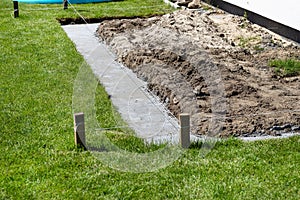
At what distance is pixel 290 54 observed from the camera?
12.2 meters

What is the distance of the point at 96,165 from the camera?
24.4 feet

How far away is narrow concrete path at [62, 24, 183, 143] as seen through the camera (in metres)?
8.66

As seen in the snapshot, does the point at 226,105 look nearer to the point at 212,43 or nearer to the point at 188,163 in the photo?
the point at 188,163

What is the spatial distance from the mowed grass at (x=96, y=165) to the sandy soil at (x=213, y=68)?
0.83 m

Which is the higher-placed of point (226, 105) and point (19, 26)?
point (226, 105)

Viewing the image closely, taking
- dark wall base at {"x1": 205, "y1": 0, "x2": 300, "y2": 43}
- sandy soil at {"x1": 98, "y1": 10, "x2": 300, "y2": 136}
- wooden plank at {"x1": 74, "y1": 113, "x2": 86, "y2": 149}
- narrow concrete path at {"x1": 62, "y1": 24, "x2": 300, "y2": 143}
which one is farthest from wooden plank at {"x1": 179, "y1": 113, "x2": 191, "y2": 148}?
dark wall base at {"x1": 205, "y1": 0, "x2": 300, "y2": 43}

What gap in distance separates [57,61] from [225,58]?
3259 millimetres

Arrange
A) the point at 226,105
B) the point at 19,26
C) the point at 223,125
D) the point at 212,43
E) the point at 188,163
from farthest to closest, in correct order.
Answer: the point at 19,26 < the point at 212,43 < the point at 226,105 < the point at 223,125 < the point at 188,163

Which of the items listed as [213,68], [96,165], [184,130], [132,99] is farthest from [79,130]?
[213,68]

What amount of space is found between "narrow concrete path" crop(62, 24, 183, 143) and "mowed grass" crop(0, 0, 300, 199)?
307mm

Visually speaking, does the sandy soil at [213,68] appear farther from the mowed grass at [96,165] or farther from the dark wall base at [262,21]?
the mowed grass at [96,165]

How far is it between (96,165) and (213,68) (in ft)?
13.5

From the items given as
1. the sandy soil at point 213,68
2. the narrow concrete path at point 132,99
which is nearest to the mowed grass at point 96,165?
the narrow concrete path at point 132,99

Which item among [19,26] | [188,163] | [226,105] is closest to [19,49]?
[19,26]
